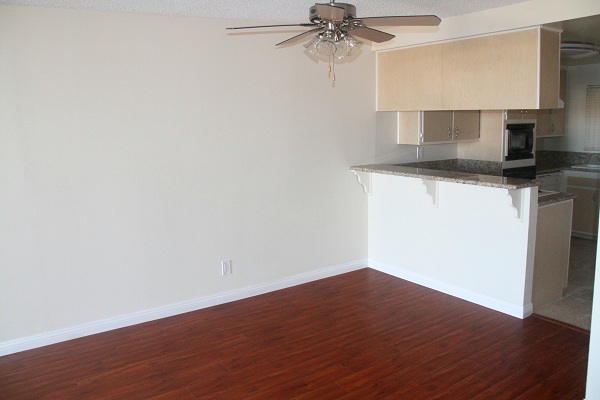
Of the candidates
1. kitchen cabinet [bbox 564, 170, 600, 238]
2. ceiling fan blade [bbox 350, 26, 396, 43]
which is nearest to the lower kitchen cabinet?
ceiling fan blade [bbox 350, 26, 396, 43]

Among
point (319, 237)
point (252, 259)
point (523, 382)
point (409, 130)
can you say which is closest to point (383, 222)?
point (319, 237)

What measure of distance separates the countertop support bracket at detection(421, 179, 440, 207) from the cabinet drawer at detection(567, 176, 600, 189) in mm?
2925

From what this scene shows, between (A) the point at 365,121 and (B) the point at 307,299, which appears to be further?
(A) the point at 365,121

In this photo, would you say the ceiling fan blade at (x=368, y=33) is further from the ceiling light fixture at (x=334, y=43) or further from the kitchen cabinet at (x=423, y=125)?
the kitchen cabinet at (x=423, y=125)

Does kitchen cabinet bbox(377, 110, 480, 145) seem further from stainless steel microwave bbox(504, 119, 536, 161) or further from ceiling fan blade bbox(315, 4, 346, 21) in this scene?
ceiling fan blade bbox(315, 4, 346, 21)

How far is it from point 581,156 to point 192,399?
6.11 m

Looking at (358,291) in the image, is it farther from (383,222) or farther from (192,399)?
(192,399)

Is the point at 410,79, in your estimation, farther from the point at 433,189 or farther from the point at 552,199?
the point at 552,199

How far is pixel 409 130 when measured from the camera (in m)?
5.27

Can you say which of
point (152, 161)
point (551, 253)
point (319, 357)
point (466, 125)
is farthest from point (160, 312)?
point (466, 125)

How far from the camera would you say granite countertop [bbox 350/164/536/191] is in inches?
148

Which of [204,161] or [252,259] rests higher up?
[204,161]

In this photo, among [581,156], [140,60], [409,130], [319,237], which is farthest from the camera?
[581,156]

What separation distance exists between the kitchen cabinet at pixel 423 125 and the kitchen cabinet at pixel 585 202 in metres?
1.91
